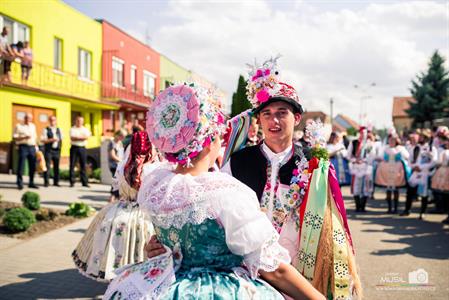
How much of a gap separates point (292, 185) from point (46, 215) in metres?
6.58

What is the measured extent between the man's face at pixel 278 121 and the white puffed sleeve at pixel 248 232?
1177mm

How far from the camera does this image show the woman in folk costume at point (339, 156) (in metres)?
11.1

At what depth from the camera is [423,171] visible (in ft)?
31.7

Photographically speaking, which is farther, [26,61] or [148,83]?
[148,83]

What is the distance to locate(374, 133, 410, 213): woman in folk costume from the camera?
984cm

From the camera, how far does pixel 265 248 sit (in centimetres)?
170

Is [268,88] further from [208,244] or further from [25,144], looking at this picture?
[25,144]

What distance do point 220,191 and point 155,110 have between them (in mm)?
551

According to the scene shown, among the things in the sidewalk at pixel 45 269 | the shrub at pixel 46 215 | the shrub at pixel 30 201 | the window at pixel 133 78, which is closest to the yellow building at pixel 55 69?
the window at pixel 133 78

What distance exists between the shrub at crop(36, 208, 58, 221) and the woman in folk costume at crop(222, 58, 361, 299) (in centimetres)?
594

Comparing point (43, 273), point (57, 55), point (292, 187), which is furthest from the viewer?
point (57, 55)

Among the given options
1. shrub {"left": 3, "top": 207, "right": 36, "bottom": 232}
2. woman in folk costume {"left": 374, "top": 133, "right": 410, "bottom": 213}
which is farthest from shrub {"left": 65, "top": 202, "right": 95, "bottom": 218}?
woman in folk costume {"left": 374, "top": 133, "right": 410, "bottom": 213}

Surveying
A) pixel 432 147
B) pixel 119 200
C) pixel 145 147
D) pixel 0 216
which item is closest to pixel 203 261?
pixel 145 147

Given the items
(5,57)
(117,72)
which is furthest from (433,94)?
(5,57)
